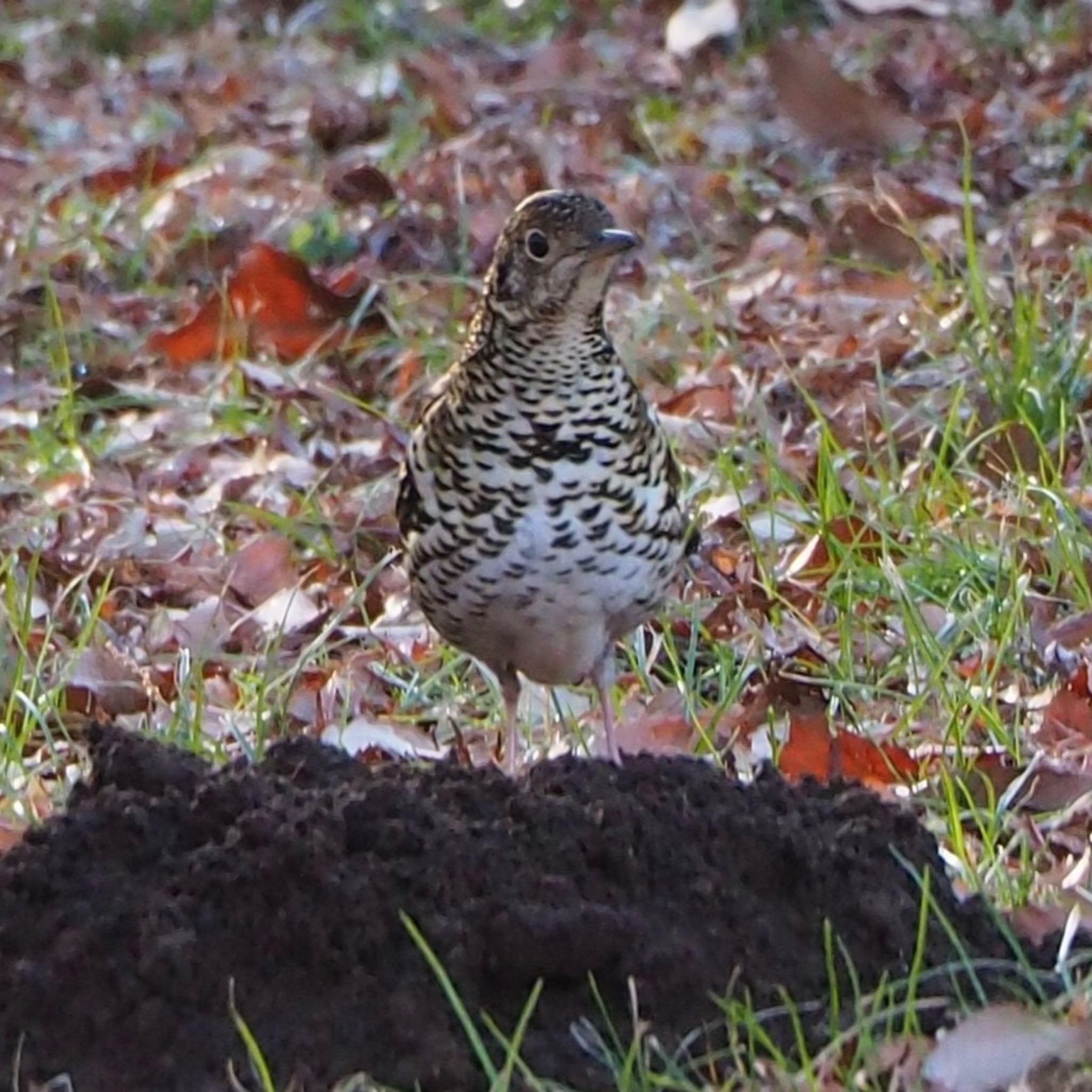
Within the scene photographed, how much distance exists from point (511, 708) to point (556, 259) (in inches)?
37.9

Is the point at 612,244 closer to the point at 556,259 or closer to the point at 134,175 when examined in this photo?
the point at 556,259

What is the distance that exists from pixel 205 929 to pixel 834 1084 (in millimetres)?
872

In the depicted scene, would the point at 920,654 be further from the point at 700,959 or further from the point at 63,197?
the point at 63,197

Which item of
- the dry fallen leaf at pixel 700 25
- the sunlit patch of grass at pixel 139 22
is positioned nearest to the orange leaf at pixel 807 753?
the dry fallen leaf at pixel 700 25

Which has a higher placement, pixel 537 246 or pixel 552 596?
pixel 537 246

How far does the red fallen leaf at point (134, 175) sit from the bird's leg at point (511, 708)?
Result: 5.06 metres

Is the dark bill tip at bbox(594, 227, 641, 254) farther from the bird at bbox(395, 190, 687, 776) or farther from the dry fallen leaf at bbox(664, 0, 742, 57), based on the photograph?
the dry fallen leaf at bbox(664, 0, 742, 57)

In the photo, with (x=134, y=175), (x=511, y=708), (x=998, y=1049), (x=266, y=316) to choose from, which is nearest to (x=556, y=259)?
(x=511, y=708)

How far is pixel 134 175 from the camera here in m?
9.94

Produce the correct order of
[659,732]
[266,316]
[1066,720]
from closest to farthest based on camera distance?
[1066,720] → [659,732] → [266,316]

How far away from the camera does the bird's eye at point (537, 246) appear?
464 cm

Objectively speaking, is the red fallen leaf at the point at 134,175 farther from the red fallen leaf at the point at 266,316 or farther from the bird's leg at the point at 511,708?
the bird's leg at the point at 511,708

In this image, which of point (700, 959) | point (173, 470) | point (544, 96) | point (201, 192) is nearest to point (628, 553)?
point (700, 959)

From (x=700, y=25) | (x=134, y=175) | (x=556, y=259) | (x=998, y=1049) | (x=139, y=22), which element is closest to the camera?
(x=998, y=1049)
